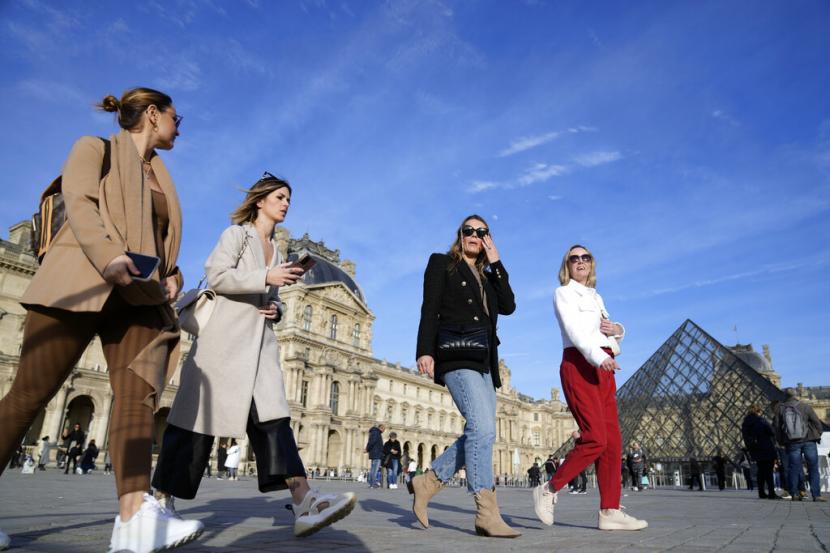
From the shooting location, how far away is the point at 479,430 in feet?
13.2

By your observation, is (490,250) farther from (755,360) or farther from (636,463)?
(755,360)

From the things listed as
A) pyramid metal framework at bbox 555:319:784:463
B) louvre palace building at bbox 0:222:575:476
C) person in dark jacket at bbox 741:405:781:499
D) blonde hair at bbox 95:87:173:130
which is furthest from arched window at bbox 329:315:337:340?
blonde hair at bbox 95:87:173:130

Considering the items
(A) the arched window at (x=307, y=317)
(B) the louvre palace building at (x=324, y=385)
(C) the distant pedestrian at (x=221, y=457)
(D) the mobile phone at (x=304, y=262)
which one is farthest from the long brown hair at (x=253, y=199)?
(A) the arched window at (x=307, y=317)

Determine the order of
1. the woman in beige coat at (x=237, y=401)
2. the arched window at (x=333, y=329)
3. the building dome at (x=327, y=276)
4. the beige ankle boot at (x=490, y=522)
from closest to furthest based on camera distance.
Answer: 1. the woman in beige coat at (x=237, y=401)
2. the beige ankle boot at (x=490, y=522)
3. the arched window at (x=333, y=329)
4. the building dome at (x=327, y=276)

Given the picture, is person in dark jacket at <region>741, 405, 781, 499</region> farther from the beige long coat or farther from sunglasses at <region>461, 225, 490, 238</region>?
the beige long coat

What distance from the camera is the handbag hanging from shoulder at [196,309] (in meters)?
3.37

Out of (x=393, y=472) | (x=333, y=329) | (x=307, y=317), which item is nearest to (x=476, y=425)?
(x=393, y=472)

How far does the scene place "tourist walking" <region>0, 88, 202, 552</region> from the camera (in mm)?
2531

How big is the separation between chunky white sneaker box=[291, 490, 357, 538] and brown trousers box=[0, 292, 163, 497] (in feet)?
3.07

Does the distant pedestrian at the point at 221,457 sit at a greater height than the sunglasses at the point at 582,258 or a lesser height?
lesser

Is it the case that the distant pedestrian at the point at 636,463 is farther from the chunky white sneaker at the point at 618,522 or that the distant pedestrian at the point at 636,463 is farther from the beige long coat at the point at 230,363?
the beige long coat at the point at 230,363

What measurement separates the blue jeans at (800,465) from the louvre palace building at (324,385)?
15746mm

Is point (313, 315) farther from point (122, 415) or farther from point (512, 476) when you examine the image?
point (122, 415)

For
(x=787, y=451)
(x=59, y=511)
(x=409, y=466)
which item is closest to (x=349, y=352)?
(x=409, y=466)
